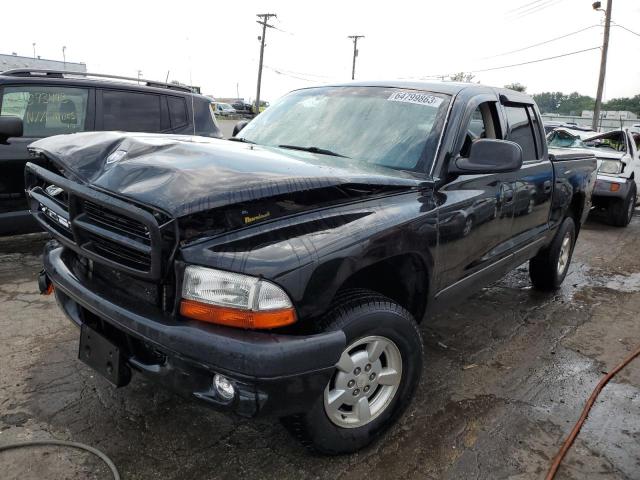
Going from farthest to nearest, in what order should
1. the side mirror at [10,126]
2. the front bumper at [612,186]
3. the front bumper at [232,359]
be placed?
1. the front bumper at [612,186]
2. the side mirror at [10,126]
3. the front bumper at [232,359]

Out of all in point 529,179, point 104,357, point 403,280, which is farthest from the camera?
point 529,179

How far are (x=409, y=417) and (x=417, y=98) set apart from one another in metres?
1.92

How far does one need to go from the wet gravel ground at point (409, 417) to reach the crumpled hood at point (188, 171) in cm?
86

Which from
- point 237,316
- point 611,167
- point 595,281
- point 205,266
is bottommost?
point 595,281

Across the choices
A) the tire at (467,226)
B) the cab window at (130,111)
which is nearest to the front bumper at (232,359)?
the tire at (467,226)

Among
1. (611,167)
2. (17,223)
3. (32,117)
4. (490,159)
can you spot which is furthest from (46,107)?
(611,167)

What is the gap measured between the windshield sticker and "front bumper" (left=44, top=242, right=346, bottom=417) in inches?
68.4

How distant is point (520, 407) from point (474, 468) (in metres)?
0.74

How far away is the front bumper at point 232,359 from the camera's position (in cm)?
187

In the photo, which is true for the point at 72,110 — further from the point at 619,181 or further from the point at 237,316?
the point at 619,181

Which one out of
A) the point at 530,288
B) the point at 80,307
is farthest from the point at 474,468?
the point at 530,288

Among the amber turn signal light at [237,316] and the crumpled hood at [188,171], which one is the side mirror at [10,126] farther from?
the amber turn signal light at [237,316]

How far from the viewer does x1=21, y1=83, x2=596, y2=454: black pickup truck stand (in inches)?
75.7

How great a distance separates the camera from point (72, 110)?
539 cm
